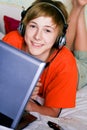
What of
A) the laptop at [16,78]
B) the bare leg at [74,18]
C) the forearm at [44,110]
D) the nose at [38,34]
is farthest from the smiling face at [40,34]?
the bare leg at [74,18]

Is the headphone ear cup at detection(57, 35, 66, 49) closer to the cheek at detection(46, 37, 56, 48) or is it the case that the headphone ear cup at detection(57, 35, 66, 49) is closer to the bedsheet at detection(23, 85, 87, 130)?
the cheek at detection(46, 37, 56, 48)

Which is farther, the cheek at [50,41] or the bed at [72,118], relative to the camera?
the cheek at [50,41]

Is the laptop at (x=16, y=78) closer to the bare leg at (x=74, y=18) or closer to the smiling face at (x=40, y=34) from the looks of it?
the smiling face at (x=40, y=34)

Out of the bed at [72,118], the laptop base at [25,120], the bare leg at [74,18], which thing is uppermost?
the bare leg at [74,18]

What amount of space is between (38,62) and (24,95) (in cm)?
8

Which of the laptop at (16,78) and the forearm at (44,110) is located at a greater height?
the laptop at (16,78)

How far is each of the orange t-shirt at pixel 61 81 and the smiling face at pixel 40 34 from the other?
8 cm

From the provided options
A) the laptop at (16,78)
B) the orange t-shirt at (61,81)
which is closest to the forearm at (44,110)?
the orange t-shirt at (61,81)

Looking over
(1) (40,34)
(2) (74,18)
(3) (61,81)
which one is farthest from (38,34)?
(2) (74,18)

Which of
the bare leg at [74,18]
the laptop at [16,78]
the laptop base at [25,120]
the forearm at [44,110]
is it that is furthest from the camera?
the bare leg at [74,18]

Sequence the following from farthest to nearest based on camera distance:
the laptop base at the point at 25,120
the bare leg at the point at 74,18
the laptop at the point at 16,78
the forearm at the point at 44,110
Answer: the bare leg at the point at 74,18
the forearm at the point at 44,110
the laptop base at the point at 25,120
the laptop at the point at 16,78

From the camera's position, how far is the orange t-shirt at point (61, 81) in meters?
1.08

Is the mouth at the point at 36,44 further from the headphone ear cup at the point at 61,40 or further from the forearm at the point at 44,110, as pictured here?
the forearm at the point at 44,110

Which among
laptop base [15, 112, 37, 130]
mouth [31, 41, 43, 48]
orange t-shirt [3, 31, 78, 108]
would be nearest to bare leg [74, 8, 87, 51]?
orange t-shirt [3, 31, 78, 108]
